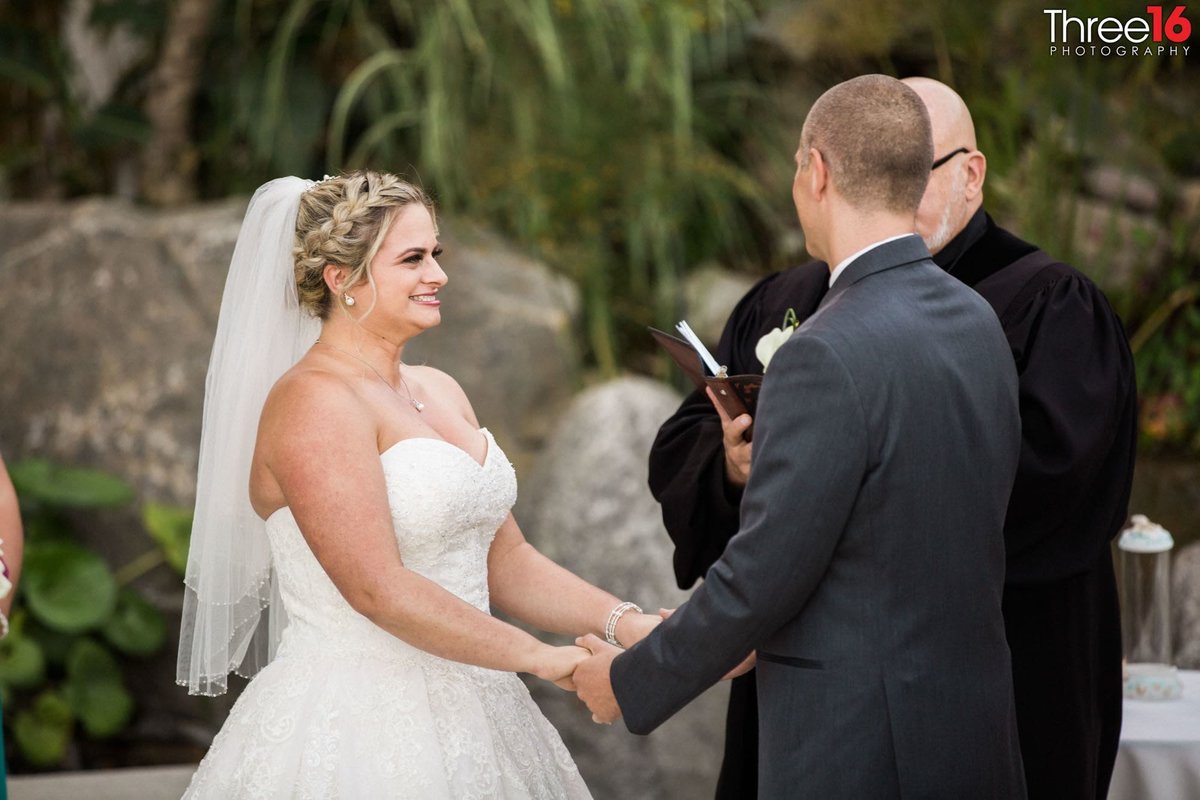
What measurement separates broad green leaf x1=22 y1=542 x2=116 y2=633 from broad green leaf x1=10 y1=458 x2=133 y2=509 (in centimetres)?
20

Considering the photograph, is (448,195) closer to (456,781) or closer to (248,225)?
(248,225)

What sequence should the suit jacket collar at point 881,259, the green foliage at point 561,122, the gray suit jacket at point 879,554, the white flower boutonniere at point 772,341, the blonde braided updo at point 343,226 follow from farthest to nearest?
the green foliage at point 561,122 → the white flower boutonniere at point 772,341 → the blonde braided updo at point 343,226 → the suit jacket collar at point 881,259 → the gray suit jacket at point 879,554

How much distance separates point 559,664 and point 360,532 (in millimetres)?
477

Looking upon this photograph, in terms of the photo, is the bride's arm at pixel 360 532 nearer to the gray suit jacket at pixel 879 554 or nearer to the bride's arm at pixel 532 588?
the bride's arm at pixel 532 588

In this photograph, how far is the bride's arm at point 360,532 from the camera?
2.68 meters

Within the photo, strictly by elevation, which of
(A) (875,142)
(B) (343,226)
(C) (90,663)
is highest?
(A) (875,142)

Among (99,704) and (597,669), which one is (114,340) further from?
(597,669)

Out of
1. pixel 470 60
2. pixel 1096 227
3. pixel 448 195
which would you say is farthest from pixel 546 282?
pixel 1096 227

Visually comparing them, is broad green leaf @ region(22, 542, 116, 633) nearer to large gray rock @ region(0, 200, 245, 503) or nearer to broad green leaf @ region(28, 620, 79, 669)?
broad green leaf @ region(28, 620, 79, 669)

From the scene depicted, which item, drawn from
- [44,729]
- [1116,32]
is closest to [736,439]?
[44,729]

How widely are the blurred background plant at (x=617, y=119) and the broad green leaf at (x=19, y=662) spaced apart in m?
2.64

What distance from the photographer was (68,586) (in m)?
5.70

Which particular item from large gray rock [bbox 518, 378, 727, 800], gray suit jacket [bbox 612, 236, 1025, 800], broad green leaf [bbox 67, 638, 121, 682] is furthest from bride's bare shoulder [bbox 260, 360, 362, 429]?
broad green leaf [bbox 67, 638, 121, 682]

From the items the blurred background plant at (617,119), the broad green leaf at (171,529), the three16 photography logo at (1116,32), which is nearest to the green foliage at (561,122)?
the blurred background plant at (617,119)
